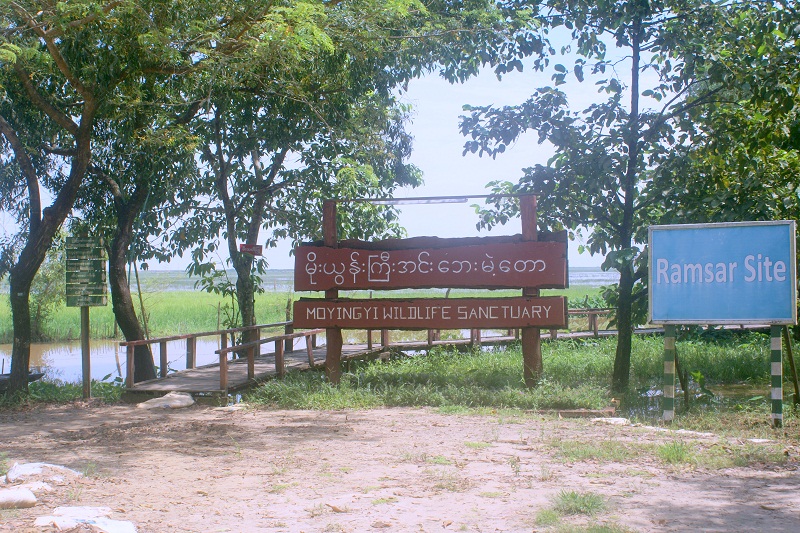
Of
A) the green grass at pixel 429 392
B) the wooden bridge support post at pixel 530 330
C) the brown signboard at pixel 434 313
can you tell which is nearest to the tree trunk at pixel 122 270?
the green grass at pixel 429 392

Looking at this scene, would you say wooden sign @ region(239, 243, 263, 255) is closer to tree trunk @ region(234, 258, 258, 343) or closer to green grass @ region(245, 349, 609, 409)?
tree trunk @ region(234, 258, 258, 343)

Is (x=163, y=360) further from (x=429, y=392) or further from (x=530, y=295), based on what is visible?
(x=530, y=295)

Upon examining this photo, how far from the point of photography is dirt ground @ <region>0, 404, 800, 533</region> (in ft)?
17.9

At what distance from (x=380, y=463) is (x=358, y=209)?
10376 millimetres

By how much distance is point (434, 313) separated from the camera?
11.7 m

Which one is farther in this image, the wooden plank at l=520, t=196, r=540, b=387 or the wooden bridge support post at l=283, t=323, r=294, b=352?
the wooden bridge support post at l=283, t=323, r=294, b=352

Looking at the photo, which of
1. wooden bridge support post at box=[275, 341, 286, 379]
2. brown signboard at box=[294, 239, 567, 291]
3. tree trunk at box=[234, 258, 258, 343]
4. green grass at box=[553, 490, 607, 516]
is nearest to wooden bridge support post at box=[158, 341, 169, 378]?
wooden bridge support post at box=[275, 341, 286, 379]

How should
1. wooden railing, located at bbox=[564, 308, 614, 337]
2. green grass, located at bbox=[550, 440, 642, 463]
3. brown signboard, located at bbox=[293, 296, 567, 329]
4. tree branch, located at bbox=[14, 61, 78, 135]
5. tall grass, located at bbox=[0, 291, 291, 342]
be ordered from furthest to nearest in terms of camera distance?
tall grass, located at bbox=[0, 291, 291, 342], wooden railing, located at bbox=[564, 308, 614, 337], tree branch, located at bbox=[14, 61, 78, 135], brown signboard, located at bbox=[293, 296, 567, 329], green grass, located at bbox=[550, 440, 642, 463]

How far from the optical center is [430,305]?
11.7m

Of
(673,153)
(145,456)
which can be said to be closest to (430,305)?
(673,153)

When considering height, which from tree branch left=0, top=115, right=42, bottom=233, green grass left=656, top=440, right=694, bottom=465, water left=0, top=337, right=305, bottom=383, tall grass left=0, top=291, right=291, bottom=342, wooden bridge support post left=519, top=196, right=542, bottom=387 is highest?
tree branch left=0, top=115, right=42, bottom=233

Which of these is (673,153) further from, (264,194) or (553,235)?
(264,194)

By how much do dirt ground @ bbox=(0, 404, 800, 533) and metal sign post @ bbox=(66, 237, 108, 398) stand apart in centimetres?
280

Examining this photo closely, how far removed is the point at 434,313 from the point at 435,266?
67 cm
